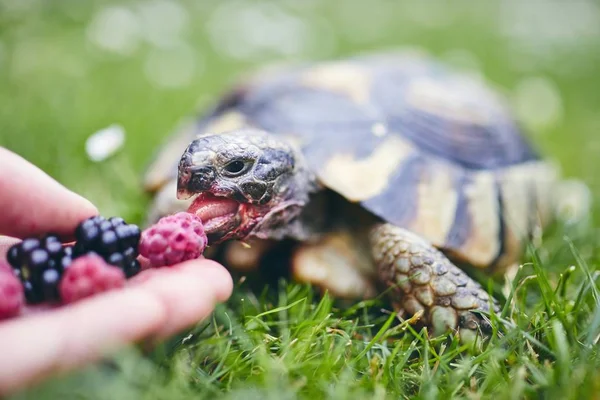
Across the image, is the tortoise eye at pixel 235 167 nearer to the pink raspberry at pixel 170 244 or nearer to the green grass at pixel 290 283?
the pink raspberry at pixel 170 244

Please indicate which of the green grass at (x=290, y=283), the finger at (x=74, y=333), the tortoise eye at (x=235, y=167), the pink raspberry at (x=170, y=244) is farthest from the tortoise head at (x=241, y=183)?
the finger at (x=74, y=333)

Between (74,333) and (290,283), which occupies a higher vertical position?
(74,333)

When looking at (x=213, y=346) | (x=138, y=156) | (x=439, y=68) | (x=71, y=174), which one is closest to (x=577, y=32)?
(x=439, y=68)

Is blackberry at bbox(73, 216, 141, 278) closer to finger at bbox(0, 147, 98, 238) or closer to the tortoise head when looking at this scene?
finger at bbox(0, 147, 98, 238)

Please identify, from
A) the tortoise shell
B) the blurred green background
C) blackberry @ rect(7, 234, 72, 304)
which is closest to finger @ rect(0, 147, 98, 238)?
blackberry @ rect(7, 234, 72, 304)

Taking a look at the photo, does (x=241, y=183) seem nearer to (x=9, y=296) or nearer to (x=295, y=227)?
(x=295, y=227)

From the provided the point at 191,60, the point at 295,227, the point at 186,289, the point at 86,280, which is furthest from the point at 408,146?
the point at 191,60
